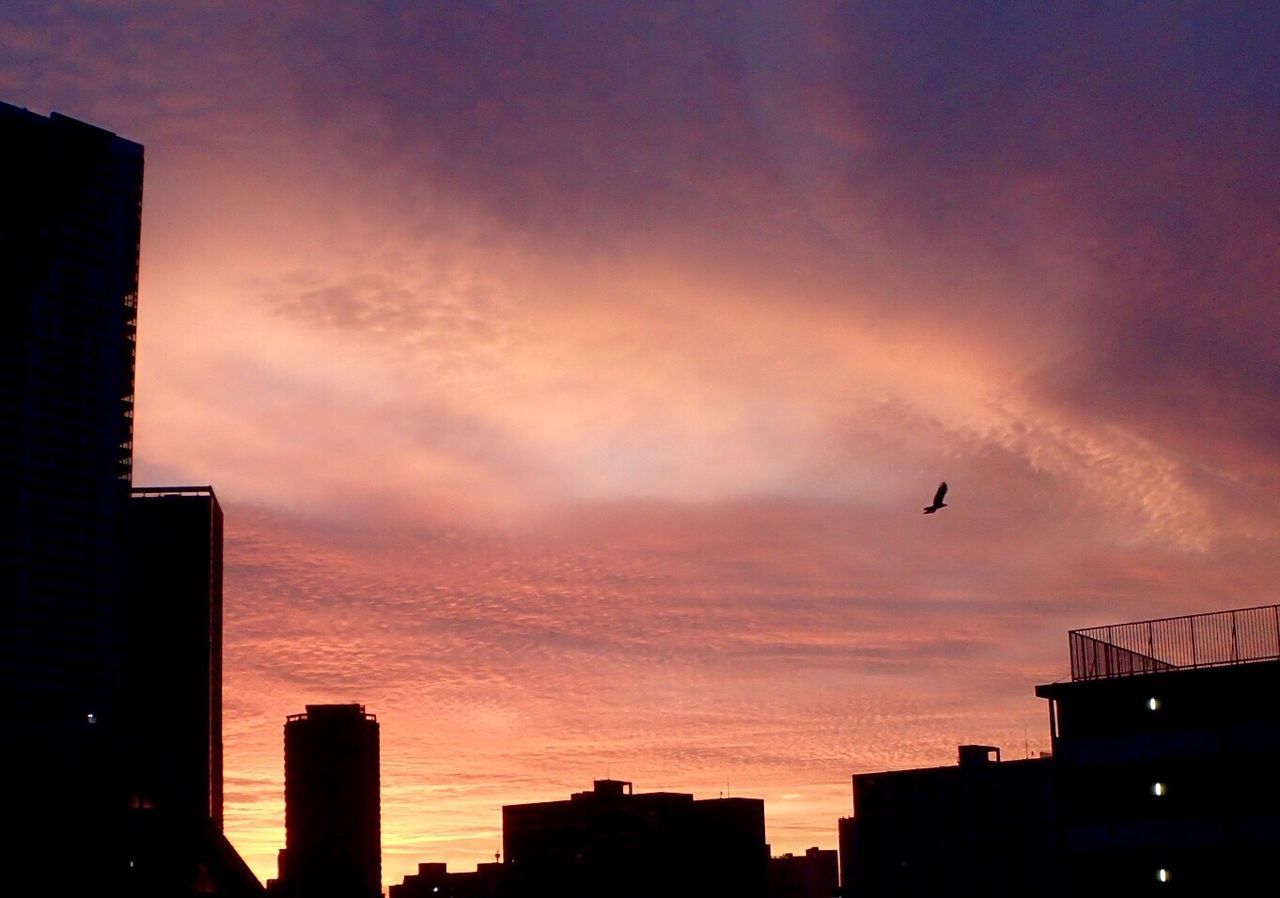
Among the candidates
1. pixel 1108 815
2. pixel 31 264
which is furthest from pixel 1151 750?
pixel 31 264

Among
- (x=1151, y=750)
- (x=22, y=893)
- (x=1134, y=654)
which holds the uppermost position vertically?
(x=1134, y=654)

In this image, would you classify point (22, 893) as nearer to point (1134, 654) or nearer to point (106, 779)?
point (106, 779)

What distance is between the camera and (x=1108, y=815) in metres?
89.4

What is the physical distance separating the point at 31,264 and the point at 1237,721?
85030 millimetres

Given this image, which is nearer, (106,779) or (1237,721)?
(1237,721)

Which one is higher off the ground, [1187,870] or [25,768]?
[25,768]

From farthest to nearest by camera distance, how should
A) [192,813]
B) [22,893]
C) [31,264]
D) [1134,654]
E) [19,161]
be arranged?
1. [192,813]
2. [22,893]
3. [1134,654]
4. [31,264]
5. [19,161]

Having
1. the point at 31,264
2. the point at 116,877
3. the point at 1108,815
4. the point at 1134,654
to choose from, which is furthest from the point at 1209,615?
the point at 31,264

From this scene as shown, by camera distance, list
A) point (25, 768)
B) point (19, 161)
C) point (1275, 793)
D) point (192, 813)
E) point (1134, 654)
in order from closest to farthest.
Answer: point (19, 161), point (1275, 793), point (1134, 654), point (25, 768), point (192, 813)

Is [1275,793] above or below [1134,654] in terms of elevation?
below

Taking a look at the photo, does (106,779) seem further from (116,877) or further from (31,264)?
(31,264)

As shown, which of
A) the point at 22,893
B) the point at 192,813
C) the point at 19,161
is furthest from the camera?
the point at 192,813

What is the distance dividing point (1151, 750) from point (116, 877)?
73.0m

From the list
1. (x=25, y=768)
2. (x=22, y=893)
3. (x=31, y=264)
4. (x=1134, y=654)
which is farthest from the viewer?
(x=25, y=768)
